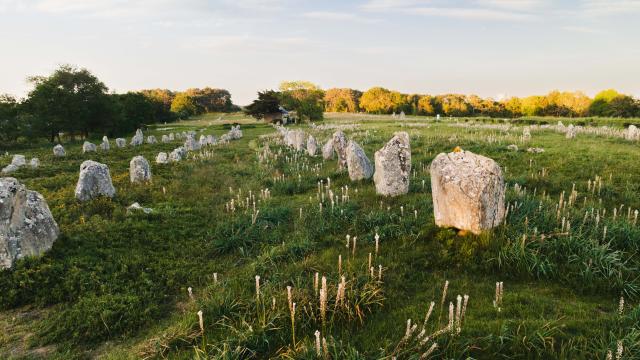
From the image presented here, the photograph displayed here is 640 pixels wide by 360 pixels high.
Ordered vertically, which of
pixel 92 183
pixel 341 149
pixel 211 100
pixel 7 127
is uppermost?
pixel 211 100

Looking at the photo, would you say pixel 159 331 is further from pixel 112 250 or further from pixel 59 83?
pixel 59 83

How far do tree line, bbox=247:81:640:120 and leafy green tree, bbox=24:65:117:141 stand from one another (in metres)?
24.3

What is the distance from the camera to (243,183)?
16016mm

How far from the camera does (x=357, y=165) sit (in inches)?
568

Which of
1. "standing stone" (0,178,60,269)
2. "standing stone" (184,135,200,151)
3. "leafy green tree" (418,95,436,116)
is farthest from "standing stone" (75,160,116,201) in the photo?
"leafy green tree" (418,95,436,116)

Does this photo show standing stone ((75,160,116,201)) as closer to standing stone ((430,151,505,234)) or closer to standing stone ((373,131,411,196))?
standing stone ((373,131,411,196))

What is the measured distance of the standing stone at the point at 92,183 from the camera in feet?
42.1

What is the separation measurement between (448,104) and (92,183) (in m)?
94.7

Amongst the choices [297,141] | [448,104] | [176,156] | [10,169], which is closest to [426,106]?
[448,104]

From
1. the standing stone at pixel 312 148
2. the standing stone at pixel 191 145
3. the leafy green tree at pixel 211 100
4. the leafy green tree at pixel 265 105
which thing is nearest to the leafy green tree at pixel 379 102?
the leafy green tree at pixel 265 105

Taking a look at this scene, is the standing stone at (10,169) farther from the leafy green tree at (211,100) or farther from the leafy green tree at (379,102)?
the leafy green tree at (211,100)

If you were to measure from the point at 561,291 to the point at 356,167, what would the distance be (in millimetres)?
8898

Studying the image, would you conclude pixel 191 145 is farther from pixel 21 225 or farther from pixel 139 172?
pixel 21 225

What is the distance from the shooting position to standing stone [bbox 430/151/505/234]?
777 cm
